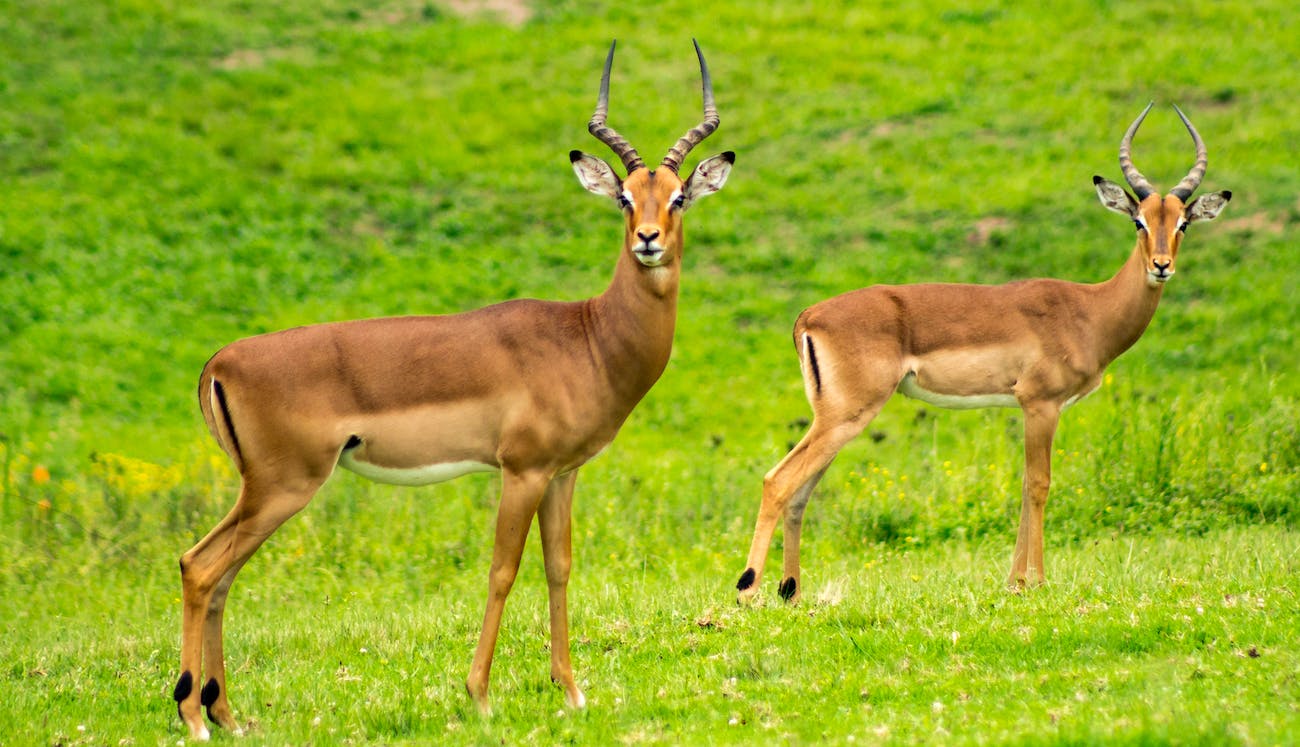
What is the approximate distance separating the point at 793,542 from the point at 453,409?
3551 mm

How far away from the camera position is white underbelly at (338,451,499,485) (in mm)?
8047

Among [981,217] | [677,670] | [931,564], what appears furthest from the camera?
[981,217]

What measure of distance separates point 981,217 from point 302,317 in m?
10.7

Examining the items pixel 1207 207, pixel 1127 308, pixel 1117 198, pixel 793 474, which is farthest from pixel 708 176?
pixel 1207 207

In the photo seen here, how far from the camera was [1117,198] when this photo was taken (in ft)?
37.9

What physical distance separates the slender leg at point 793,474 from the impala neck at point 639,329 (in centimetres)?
253

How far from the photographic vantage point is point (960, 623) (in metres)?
8.66

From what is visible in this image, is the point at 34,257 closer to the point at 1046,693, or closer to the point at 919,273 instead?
the point at 919,273

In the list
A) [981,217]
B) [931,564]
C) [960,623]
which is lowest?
[931,564]

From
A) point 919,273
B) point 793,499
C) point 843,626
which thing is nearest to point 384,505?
point 793,499

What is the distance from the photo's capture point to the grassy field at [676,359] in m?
8.01

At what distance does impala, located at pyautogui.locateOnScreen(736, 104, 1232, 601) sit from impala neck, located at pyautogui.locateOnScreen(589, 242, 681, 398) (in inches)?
104

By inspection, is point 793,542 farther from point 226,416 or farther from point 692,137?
point 226,416

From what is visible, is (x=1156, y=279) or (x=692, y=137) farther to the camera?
(x=1156, y=279)
